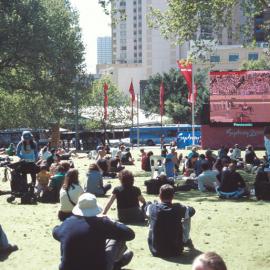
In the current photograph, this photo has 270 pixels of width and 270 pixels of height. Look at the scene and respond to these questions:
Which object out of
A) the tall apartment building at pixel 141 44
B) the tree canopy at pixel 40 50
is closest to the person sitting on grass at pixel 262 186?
the tree canopy at pixel 40 50

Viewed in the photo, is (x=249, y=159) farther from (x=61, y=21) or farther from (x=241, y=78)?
(x=61, y=21)

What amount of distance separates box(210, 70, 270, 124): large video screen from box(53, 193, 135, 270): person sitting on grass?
38.7m

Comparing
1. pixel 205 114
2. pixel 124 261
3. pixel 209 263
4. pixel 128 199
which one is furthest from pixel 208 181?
pixel 205 114

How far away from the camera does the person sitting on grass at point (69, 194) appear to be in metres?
11.1

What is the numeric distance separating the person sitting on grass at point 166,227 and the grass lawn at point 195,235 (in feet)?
0.58

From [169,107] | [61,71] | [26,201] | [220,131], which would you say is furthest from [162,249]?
[169,107]

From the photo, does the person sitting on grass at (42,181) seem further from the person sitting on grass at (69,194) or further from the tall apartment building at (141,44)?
the tall apartment building at (141,44)

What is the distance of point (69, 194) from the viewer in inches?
436

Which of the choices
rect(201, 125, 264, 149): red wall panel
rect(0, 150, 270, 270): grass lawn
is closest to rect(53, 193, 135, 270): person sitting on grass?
rect(0, 150, 270, 270): grass lawn

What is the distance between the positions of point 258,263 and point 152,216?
186 cm

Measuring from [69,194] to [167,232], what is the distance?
2.73 meters

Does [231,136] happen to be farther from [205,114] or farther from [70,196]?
[70,196]

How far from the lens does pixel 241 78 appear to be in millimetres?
44562

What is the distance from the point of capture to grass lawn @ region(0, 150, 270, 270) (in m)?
8.85
